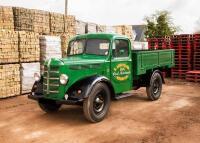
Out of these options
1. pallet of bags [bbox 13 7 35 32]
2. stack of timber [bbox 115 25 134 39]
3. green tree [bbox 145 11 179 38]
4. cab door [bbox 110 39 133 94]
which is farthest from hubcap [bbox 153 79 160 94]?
green tree [bbox 145 11 179 38]

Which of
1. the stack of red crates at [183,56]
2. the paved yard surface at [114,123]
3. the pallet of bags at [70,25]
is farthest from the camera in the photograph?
the stack of red crates at [183,56]

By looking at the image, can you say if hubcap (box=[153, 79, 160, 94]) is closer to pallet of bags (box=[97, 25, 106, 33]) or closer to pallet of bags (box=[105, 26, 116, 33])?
pallet of bags (box=[97, 25, 106, 33])

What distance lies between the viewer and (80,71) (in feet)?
27.3

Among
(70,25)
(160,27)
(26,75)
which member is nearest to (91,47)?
(26,75)

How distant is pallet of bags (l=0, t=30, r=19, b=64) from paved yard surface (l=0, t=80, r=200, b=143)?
1.70 meters

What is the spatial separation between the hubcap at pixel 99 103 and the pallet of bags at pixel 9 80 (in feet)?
16.1

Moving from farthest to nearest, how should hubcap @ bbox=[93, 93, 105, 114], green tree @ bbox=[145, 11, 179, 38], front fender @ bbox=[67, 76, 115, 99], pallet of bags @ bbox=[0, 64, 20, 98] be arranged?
green tree @ bbox=[145, 11, 179, 38], pallet of bags @ bbox=[0, 64, 20, 98], hubcap @ bbox=[93, 93, 105, 114], front fender @ bbox=[67, 76, 115, 99]

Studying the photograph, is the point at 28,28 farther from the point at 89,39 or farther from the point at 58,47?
the point at 89,39

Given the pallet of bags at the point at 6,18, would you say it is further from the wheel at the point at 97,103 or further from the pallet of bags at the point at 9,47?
the wheel at the point at 97,103

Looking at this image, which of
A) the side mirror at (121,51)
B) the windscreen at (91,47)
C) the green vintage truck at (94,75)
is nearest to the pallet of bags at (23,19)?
the green vintage truck at (94,75)

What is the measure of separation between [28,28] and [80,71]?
257 inches

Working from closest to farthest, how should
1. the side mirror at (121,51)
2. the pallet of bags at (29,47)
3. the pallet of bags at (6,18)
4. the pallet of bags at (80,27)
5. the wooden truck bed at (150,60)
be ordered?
the side mirror at (121,51)
the wooden truck bed at (150,60)
the pallet of bags at (29,47)
the pallet of bags at (6,18)
the pallet of bags at (80,27)

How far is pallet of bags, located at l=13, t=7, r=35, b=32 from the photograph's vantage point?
13555mm

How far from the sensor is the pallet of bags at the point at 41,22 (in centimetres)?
1425
